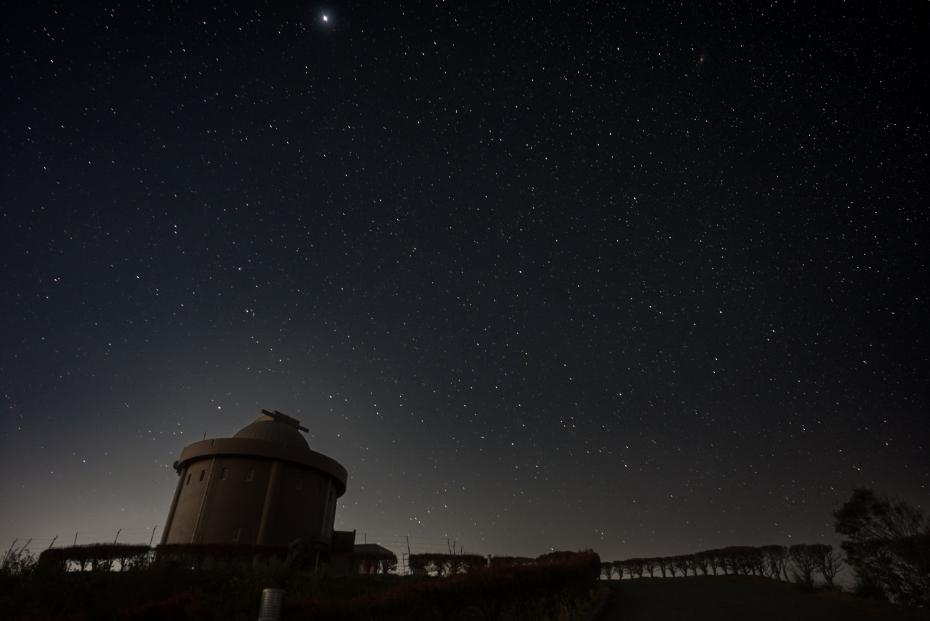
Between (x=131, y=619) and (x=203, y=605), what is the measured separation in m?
1.29

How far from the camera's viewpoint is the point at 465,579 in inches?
348

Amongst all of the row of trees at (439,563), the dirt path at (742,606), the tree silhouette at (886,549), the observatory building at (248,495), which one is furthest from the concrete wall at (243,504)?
the tree silhouette at (886,549)

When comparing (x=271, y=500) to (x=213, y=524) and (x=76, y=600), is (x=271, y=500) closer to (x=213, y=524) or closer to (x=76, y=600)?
(x=213, y=524)

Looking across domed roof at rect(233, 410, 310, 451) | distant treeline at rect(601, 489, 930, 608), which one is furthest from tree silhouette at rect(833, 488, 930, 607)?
domed roof at rect(233, 410, 310, 451)

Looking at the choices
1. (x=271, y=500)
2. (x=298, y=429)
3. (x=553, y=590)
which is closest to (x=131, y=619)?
(x=553, y=590)

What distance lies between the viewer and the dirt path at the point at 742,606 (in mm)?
12055

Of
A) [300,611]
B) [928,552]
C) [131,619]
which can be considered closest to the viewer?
[300,611]

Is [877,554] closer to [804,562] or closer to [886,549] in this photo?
[886,549]

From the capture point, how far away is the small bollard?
297 inches

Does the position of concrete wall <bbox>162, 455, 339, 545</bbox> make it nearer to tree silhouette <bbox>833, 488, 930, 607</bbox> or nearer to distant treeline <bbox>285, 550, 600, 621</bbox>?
distant treeline <bbox>285, 550, 600, 621</bbox>

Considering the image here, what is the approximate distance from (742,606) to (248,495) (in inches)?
889

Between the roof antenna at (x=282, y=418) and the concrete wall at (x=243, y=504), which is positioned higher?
the roof antenna at (x=282, y=418)

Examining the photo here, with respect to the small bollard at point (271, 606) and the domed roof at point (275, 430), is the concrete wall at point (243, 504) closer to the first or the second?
the domed roof at point (275, 430)

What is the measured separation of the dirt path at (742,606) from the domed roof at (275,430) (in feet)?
64.6
